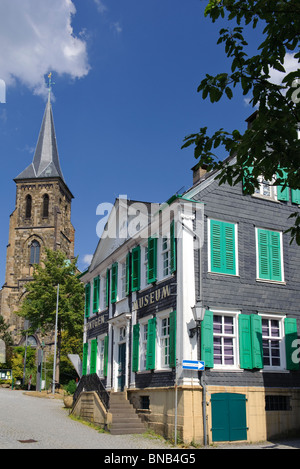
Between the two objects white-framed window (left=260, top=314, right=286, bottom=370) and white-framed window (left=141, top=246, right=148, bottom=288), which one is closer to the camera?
white-framed window (left=260, top=314, right=286, bottom=370)

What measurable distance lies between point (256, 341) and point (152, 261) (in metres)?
4.39

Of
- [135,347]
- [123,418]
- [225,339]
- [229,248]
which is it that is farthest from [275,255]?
[123,418]

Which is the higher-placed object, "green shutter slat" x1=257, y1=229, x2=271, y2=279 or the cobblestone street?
"green shutter slat" x1=257, y1=229, x2=271, y2=279

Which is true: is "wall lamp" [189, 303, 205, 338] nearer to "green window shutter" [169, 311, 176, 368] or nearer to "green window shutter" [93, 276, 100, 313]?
"green window shutter" [169, 311, 176, 368]

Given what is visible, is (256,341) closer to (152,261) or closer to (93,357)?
(152,261)

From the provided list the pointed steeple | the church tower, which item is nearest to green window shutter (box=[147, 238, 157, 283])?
the church tower

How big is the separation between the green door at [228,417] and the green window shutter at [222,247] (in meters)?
3.86

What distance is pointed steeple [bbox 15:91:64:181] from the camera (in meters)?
83.9

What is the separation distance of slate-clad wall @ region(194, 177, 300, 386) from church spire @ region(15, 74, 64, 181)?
66.6 m

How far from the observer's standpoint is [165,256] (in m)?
18.7

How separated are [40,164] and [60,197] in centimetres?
606
